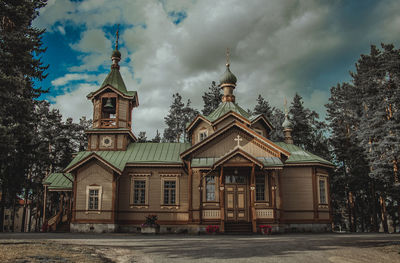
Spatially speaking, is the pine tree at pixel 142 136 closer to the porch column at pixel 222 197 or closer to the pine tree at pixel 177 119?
the pine tree at pixel 177 119

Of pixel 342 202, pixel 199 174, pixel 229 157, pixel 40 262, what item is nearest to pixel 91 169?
pixel 199 174

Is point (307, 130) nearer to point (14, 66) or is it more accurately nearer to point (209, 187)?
point (209, 187)

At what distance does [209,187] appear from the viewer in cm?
2209

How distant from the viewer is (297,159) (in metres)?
23.4

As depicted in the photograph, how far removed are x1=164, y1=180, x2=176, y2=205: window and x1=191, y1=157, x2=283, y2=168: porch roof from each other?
303 centimetres

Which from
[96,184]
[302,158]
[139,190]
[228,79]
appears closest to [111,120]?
[96,184]

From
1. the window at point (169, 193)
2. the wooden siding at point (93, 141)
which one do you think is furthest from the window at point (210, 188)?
the wooden siding at point (93, 141)

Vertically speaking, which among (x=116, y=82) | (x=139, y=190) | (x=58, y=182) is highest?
(x=116, y=82)

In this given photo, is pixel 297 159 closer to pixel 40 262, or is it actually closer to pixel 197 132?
pixel 197 132

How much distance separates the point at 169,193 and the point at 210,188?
3140mm

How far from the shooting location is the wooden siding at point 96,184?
73.1 ft

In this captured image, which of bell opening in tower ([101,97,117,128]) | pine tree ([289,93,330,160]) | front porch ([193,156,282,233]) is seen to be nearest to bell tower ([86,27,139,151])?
bell opening in tower ([101,97,117,128])

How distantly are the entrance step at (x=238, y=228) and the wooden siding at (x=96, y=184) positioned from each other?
25.2 feet

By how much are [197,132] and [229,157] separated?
19.4 ft
